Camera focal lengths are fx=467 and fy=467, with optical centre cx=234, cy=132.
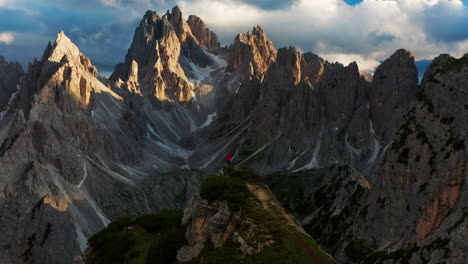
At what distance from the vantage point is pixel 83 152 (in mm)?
167750

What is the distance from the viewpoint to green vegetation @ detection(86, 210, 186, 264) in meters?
36.4

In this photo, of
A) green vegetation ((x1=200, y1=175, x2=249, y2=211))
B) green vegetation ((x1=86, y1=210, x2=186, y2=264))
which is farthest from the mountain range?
green vegetation ((x1=86, y1=210, x2=186, y2=264))

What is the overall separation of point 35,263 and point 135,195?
5823 centimetres

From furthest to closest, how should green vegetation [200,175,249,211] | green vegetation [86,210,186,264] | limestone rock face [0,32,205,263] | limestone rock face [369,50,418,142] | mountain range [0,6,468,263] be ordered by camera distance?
limestone rock face [369,50,418,142]
limestone rock face [0,32,205,263]
mountain range [0,6,468,263]
green vegetation [86,210,186,264]
green vegetation [200,175,249,211]

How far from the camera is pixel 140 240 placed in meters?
49.2

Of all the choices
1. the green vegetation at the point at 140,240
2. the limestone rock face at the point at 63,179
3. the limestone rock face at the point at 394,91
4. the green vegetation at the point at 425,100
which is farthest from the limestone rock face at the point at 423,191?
the limestone rock face at the point at 394,91

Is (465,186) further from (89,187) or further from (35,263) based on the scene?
(89,187)

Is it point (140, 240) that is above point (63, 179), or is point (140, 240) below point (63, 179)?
above

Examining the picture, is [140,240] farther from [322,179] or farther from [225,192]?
[322,179]

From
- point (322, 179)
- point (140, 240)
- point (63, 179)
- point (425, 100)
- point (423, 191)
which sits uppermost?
point (425, 100)

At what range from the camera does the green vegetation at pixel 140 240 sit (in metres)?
36.4

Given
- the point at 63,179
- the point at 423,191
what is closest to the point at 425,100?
the point at 423,191

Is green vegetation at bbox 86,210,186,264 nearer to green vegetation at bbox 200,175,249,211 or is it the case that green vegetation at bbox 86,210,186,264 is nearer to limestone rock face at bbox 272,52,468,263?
green vegetation at bbox 200,175,249,211

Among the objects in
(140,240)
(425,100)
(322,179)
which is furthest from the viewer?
(322,179)
